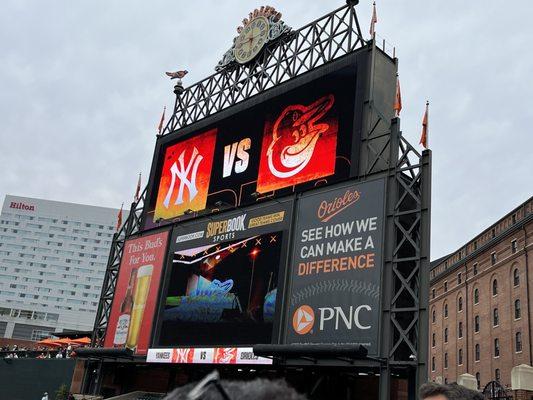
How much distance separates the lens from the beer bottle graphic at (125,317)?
83.0 feet

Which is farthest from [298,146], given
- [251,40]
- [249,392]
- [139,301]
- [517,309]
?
[517,309]

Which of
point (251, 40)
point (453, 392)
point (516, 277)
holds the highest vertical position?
point (251, 40)

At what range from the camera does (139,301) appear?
25.2 metres

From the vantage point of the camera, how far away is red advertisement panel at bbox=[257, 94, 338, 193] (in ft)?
66.2

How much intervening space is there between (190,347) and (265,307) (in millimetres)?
3637

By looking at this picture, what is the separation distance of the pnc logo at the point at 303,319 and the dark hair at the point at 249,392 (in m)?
16.6

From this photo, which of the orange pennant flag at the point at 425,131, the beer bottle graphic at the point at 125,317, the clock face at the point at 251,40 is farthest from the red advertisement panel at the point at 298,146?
the beer bottle graphic at the point at 125,317

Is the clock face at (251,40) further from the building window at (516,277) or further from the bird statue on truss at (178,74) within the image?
the building window at (516,277)

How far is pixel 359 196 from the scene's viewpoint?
18.4 meters

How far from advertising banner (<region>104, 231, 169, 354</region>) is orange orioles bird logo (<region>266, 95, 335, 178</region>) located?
6.59m

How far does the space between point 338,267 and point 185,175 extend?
34.8 ft

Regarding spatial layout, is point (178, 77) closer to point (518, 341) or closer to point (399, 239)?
point (399, 239)

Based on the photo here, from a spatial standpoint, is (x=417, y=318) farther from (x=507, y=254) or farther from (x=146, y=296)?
(x=507, y=254)

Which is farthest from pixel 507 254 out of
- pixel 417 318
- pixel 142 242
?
pixel 417 318
